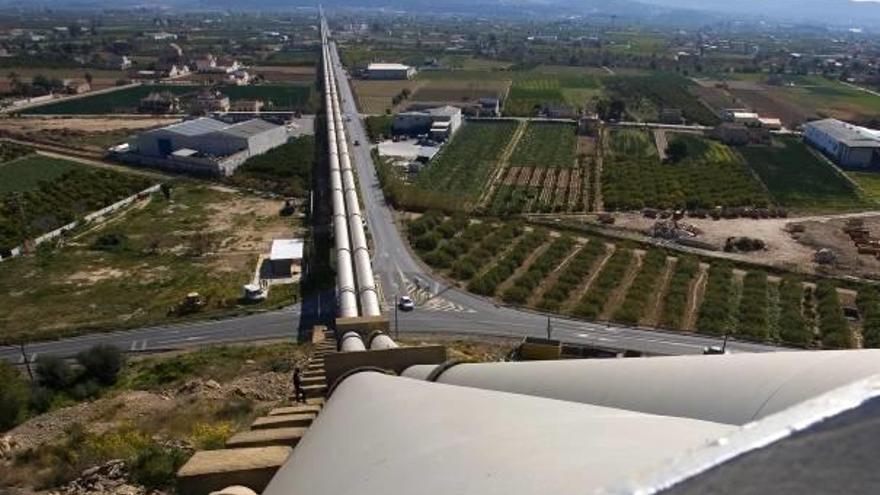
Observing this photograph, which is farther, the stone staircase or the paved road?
the paved road

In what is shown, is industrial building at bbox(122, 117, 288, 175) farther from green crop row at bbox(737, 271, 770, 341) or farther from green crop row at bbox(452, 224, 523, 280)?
green crop row at bbox(737, 271, 770, 341)

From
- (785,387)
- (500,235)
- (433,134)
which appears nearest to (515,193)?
(500,235)

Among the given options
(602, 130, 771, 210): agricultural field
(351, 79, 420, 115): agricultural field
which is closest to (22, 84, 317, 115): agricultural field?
(351, 79, 420, 115): agricultural field

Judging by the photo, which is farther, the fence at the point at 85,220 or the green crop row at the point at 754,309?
the fence at the point at 85,220

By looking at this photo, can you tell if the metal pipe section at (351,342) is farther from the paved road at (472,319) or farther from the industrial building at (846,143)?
the industrial building at (846,143)

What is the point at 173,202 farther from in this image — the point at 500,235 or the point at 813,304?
the point at 813,304

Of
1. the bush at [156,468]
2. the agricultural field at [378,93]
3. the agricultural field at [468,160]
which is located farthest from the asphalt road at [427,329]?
the agricultural field at [378,93]
